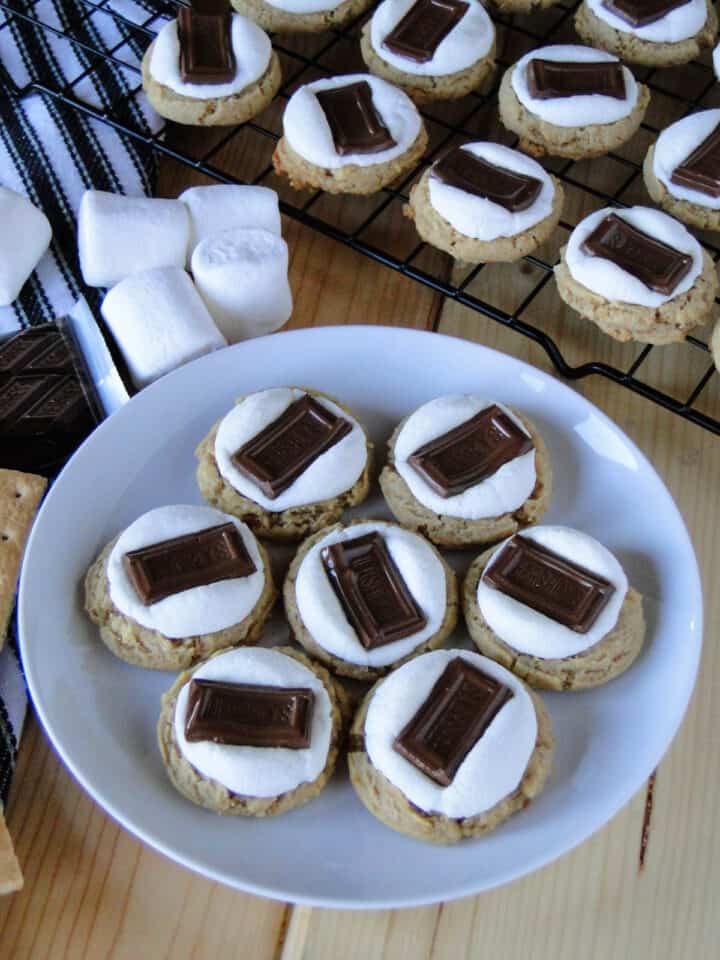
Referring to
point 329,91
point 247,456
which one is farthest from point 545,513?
point 329,91

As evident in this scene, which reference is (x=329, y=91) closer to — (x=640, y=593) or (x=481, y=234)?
(x=481, y=234)

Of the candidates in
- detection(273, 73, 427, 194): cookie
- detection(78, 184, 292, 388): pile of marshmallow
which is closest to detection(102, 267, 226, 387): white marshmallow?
detection(78, 184, 292, 388): pile of marshmallow

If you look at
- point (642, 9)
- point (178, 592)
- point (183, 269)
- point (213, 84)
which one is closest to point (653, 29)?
point (642, 9)

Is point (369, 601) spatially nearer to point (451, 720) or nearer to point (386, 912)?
point (451, 720)

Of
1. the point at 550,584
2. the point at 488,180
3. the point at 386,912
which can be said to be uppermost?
the point at 488,180

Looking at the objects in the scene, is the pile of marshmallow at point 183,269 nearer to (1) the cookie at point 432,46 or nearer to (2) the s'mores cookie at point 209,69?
(2) the s'mores cookie at point 209,69

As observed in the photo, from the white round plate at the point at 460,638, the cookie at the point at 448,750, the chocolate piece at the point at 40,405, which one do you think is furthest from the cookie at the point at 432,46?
the cookie at the point at 448,750
